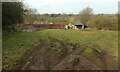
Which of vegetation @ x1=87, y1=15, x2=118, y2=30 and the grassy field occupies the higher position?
vegetation @ x1=87, y1=15, x2=118, y2=30

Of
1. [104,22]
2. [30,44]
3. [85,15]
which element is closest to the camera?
[30,44]

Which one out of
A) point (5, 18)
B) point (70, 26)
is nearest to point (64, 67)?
point (5, 18)

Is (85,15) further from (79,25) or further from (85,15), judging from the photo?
(79,25)

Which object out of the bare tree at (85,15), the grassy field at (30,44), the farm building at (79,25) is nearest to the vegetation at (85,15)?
the bare tree at (85,15)

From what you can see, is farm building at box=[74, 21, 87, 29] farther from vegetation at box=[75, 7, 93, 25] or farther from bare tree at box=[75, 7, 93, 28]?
vegetation at box=[75, 7, 93, 25]

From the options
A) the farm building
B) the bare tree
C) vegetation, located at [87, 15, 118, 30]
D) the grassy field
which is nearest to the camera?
the grassy field

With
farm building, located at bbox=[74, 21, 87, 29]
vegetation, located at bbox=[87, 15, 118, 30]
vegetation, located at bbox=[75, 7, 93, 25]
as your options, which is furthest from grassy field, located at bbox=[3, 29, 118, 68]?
vegetation, located at bbox=[75, 7, 93, 25]

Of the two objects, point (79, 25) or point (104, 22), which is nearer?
point (104, 22)

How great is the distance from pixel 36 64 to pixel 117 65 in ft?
17.3

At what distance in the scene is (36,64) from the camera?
11477 millimetres

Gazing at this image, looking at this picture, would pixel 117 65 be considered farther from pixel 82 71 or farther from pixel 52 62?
pixel 52 62

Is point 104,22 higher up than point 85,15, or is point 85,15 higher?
point 85,15

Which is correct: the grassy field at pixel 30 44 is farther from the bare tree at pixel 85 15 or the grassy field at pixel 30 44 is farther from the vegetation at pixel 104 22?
the bare tree at pixel 85 15

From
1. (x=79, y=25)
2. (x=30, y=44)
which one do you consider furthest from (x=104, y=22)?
(x=30, y=44)
